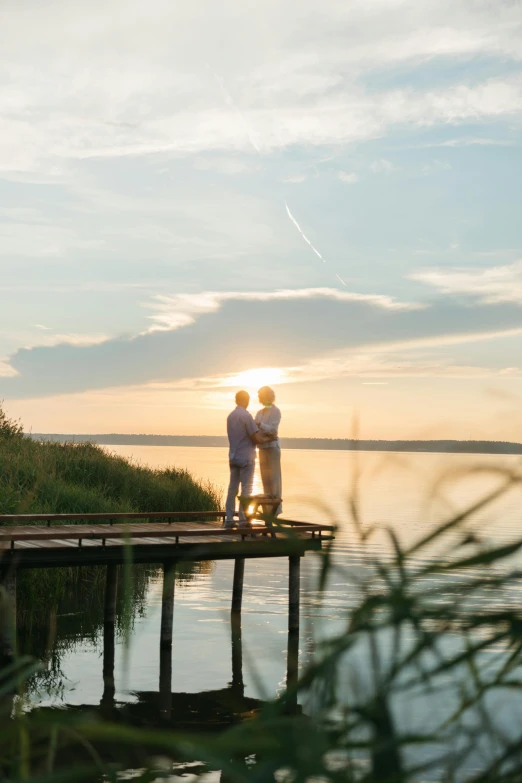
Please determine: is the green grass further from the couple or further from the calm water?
the couple

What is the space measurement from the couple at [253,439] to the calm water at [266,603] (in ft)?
3.97

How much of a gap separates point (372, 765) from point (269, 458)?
14999 mm

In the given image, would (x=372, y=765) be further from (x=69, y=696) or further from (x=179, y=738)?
A: (x=69, y=696)

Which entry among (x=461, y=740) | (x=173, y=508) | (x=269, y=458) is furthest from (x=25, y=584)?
(x=461, y=740)

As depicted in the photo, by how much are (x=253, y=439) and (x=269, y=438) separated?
288 mm

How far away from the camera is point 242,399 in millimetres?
15797

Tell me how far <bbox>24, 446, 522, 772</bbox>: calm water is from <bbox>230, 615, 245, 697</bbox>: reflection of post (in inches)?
5.0

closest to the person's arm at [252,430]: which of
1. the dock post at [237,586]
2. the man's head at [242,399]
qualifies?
the man's head at [242,399]

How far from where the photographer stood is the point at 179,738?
2.60 ft

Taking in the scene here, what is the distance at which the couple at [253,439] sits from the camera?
15719 mm

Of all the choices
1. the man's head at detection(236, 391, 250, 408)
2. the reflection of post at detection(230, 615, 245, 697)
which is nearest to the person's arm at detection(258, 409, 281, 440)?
the man's head at detection(236, 391, 250, 408)

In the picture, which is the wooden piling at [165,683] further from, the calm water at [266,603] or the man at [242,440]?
the man at [242,440]

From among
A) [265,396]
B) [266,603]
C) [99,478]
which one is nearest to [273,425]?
[265,396]

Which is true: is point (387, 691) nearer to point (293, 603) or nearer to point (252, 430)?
point (252, 430)
